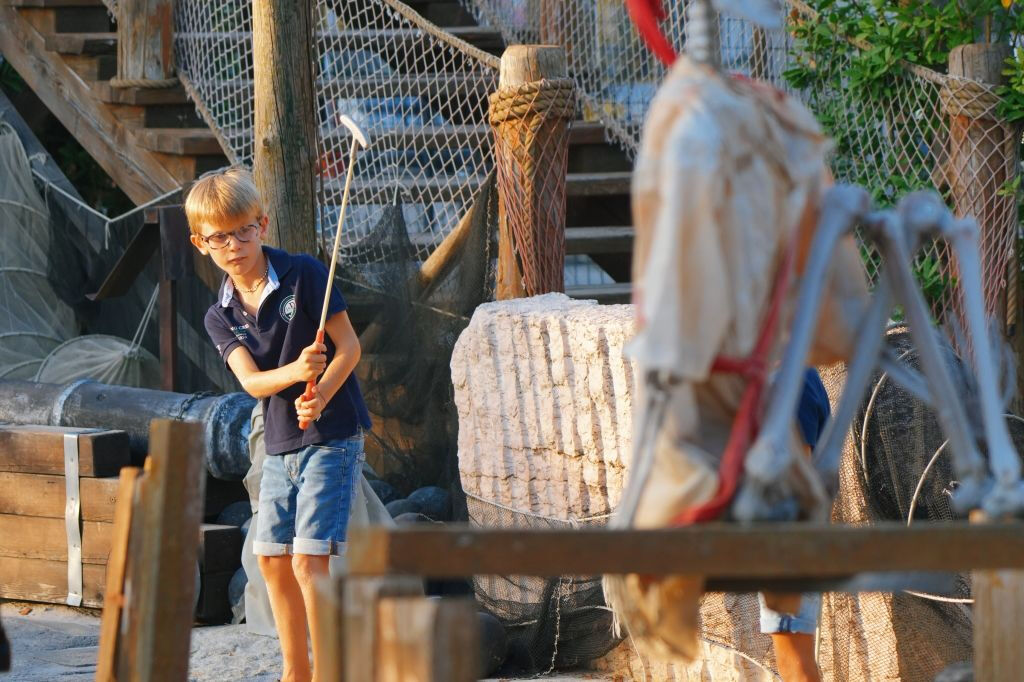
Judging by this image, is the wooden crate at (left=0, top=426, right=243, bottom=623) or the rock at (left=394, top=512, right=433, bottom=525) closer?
the rock at (left=394, top=512, right=433, bottom=525)

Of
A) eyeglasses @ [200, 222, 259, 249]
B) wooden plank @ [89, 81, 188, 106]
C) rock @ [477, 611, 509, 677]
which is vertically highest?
wooden plank @ [89, 81, 188, 106]

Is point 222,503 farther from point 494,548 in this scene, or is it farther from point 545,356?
point 494,548

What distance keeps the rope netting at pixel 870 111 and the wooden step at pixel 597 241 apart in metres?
0.47

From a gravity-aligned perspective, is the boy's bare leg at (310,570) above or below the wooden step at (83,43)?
below

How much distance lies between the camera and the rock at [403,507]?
5309 mm

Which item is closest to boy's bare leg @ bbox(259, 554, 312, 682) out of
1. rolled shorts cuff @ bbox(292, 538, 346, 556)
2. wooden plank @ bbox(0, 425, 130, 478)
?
rolled shorts cuff @ bbox(292, 538, 346, 556)

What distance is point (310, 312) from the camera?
398cm

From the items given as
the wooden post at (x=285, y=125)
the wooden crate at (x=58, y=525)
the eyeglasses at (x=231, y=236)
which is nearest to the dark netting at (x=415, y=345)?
the wooden post at (x=285, y=125)

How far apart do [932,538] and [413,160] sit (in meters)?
5.19

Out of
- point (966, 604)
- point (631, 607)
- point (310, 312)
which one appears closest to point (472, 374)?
point (310, 312)

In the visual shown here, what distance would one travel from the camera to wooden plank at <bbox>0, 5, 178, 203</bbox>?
766 cm

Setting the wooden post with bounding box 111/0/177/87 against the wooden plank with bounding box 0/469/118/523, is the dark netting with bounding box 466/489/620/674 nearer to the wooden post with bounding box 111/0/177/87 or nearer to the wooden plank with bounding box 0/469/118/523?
the wooden plank with bounding box 0/469/118/523

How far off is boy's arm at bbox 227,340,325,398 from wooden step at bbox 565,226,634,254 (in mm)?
2898

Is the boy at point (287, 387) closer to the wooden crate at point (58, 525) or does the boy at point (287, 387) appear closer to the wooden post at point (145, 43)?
the wooden crate at point (58, 525)
